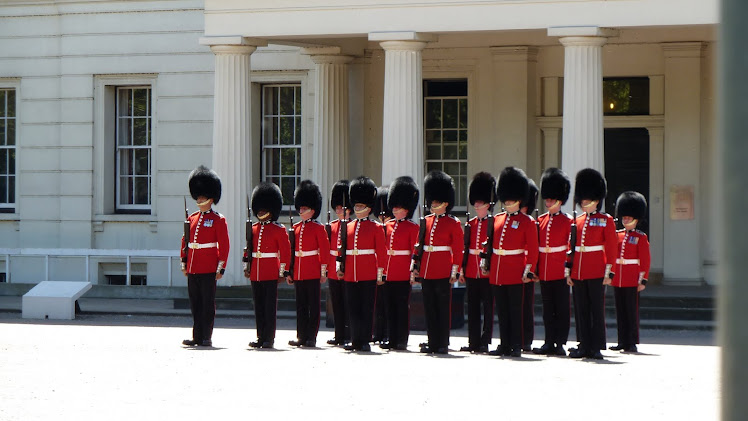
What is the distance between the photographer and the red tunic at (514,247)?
10680mm

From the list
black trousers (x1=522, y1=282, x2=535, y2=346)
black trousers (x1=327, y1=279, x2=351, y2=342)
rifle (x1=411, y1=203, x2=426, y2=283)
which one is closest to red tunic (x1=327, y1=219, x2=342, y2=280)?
black trousers (x1=327, y1=279, x2=351, y2=342)

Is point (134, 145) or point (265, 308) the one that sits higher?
point (134, 145)

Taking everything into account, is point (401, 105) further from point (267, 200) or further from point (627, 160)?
point (267, 200)

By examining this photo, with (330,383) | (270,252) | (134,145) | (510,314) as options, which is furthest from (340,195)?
(134,145)

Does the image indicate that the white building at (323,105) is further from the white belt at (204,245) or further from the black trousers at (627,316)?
the white belt at (204,245)

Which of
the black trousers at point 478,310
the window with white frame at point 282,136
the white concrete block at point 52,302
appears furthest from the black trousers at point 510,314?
the window with white frame at point 282,136

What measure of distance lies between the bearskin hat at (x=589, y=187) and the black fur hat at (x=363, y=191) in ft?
5.98

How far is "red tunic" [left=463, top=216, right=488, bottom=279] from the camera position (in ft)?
36.3

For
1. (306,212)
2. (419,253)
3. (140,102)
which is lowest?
(419,253)

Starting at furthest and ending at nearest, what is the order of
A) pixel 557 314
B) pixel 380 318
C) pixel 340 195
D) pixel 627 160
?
pixel 627 160, pixel 340 195, pixel 380 318, pixel 557 314

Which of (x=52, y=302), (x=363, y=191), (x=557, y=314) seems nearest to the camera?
(x=557, y=314)

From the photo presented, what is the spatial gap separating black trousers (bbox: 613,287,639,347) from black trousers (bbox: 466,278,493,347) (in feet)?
3.84

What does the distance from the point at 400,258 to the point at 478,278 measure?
701 mm

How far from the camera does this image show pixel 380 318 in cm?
1202
